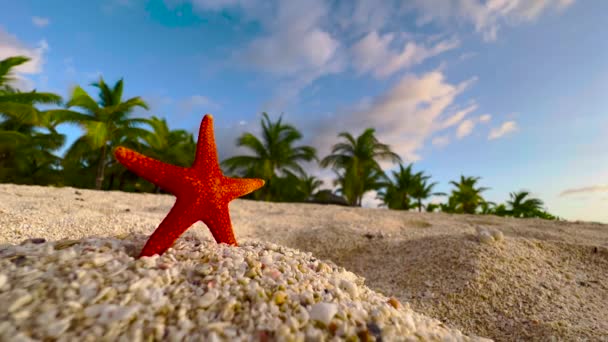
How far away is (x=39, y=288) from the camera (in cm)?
146

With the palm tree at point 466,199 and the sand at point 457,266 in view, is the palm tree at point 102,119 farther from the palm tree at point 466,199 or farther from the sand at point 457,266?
the palm tree at point 466,199

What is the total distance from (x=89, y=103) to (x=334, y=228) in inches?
663

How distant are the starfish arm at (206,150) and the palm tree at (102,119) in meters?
15.4

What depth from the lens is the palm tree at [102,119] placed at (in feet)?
51.2

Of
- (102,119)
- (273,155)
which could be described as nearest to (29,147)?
(102,119)

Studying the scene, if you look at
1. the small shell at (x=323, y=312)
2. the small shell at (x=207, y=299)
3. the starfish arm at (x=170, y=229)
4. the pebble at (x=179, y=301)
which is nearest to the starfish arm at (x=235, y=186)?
the starfish arm at (x=170, y=229)

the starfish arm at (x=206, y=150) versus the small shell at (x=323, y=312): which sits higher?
the starfish arm at (x=206, y=150)

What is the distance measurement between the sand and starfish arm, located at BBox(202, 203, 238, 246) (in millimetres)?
566

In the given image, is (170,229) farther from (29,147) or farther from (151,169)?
(29,147)

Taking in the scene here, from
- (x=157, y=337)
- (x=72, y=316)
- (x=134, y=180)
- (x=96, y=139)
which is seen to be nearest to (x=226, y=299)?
(x=157, y=337)

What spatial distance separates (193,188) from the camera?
217cm

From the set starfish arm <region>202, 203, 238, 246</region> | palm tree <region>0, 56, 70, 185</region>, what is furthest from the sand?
palm tree <region>0, 56, 70, 185</region>

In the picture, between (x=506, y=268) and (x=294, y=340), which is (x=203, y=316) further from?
(x=506, y=268)

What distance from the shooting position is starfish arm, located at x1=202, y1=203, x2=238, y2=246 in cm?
233
